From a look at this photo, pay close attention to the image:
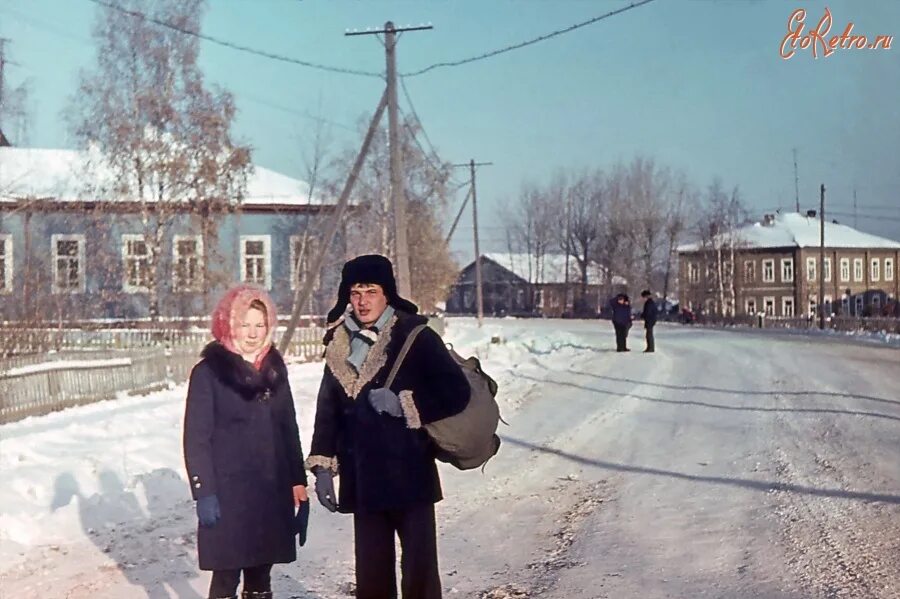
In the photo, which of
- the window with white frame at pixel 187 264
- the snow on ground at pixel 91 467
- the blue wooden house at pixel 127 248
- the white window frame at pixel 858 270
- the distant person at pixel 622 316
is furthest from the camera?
the white window frame at pixel 858 270

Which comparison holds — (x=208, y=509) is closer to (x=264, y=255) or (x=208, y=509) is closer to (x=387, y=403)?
(x=387, y=403)

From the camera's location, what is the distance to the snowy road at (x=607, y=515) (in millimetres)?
5672

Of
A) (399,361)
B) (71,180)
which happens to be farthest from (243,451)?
(71,180)

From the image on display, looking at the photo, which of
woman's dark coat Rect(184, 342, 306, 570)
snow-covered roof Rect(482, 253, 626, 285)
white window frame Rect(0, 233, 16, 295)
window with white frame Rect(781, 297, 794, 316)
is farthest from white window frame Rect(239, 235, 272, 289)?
snow-covered roof Rect(482, 253, 626, 285)

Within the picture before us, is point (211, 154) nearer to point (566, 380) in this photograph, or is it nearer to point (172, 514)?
point (566, 380)

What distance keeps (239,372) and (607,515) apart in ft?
13.2

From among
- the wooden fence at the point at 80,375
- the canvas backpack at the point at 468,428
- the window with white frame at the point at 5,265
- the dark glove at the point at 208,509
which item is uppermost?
the window with white frame at the point at 5,265

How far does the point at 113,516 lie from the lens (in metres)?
7.49

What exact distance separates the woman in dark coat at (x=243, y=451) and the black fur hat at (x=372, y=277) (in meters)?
0.44

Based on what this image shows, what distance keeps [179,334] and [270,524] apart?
22394 mm

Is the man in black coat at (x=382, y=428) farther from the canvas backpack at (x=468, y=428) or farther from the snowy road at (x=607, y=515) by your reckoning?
the snowy road at (x=607, y=515)

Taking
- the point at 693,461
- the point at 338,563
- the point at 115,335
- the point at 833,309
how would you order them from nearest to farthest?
the point at 338,563, the point at 693,461, the point at 115,335, the point at 833,309

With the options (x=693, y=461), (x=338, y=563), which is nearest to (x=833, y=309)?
(x=693, y=461)

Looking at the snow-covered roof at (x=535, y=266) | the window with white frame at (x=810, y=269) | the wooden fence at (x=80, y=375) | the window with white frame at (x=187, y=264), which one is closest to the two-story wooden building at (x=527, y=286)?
the snow-covered roof at (x=535, y=266)
